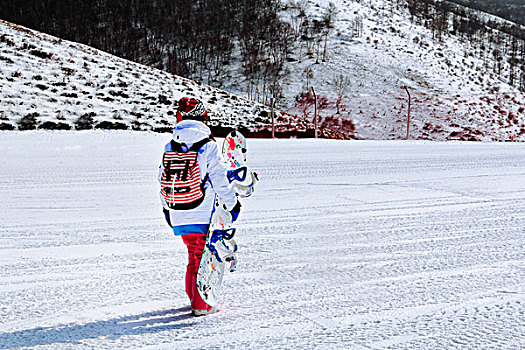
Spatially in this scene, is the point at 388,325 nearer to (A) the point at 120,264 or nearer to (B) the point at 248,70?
(A) the point at 120,264

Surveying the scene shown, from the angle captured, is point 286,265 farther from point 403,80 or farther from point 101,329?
point 403,80

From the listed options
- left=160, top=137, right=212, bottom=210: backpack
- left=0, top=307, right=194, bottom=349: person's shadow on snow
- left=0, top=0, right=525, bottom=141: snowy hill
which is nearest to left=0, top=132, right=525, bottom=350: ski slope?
left=0, top=307, right=194, bottom=349: person's shadow on snow

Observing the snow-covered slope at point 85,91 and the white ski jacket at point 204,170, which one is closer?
the white ski jacket at point 204,170

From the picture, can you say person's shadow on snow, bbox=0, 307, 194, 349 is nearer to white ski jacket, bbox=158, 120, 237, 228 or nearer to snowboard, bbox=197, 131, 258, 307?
snowboard, bbox=197, 131, 258, 307

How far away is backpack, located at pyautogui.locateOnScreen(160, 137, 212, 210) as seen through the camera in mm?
3674

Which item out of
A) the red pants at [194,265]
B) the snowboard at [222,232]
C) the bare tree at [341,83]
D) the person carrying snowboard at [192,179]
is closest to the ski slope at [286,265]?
the red pants at [194,265]

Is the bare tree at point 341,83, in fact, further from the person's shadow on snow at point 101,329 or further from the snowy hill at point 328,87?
the person's shadow on snow at point 101,329

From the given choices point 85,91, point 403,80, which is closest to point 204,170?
point 85,91

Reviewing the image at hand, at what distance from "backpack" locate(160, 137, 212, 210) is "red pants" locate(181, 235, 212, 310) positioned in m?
0.30

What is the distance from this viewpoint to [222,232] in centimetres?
383

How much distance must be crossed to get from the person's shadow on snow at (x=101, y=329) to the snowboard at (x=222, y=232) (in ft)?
1.12

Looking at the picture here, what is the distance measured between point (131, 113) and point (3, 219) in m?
17.8

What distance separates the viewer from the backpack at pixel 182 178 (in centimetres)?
367

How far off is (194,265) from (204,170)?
30.7 inches
